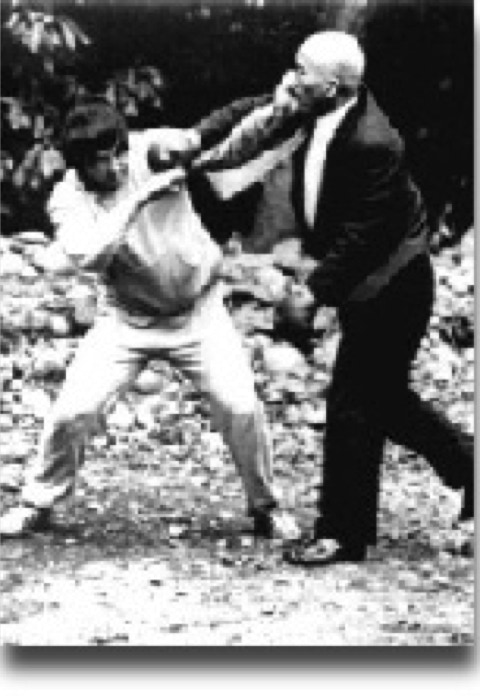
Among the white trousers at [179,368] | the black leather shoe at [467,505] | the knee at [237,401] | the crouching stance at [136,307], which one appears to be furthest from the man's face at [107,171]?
the black leather shoe at [467,505]

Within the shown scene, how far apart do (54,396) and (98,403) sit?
0.15 m

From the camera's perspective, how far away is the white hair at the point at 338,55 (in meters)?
4.31

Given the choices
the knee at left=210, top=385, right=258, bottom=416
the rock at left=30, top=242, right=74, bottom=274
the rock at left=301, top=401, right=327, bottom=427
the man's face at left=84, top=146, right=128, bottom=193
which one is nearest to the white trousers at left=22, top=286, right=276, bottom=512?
the knee at left=210, top=385, right=258, bottom=416

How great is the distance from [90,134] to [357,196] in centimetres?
65

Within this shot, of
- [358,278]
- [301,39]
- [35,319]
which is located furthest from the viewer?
[35,319]

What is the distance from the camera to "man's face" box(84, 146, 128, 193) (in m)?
4.23

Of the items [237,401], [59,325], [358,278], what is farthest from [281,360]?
[59,325]

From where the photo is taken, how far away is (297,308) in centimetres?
462

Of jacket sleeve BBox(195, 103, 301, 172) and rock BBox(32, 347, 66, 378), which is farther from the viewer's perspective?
rock BBox(32, 347, 66, 378)

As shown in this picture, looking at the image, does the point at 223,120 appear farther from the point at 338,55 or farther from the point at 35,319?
the point at 35,319

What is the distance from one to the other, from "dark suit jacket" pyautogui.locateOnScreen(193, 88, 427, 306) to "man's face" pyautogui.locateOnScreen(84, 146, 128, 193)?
0.71 feet

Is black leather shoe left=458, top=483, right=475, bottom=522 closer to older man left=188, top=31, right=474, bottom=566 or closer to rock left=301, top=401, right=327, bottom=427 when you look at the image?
older man left=188, top=31, right=474, bottom=566

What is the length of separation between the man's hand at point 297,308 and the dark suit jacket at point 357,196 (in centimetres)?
17

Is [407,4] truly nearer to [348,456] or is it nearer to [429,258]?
[429,258]
